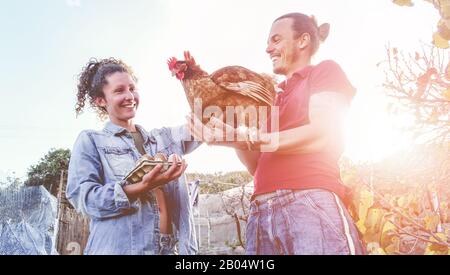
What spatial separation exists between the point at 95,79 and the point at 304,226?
119 centimetres

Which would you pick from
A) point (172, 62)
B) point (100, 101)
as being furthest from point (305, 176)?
point (100, 101)

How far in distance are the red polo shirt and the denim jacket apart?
0.47 meters

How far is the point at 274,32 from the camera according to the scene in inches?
65.2

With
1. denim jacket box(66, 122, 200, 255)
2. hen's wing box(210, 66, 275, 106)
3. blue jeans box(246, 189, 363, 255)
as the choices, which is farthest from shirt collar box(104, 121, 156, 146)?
blue jeans box(246, 189, 363, 255)

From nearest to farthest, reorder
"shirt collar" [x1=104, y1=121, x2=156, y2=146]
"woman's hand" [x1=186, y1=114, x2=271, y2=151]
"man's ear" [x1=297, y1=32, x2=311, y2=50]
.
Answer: "woman's hand" [x1=186, y1=114, x2=271, y2=151], "man's ear" [x1=297, y1=32, x2=311, y2=50], "shirt collar" [x1=104, y1=121, x2=156, y2=146]

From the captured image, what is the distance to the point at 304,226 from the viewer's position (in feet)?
4.47

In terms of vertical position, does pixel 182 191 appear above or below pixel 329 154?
below

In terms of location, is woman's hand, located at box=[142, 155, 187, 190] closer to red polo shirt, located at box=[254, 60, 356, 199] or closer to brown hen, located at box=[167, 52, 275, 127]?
brown hen, located at box=[167, 52, 275, 127]

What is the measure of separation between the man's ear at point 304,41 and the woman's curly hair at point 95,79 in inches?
31.4

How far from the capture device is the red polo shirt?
1.38 metres

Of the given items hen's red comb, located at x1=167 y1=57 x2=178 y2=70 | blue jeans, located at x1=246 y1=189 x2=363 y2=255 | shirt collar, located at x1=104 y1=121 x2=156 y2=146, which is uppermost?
hen's red comb, located at x1=167 y1=57 x2=178 y2=70
